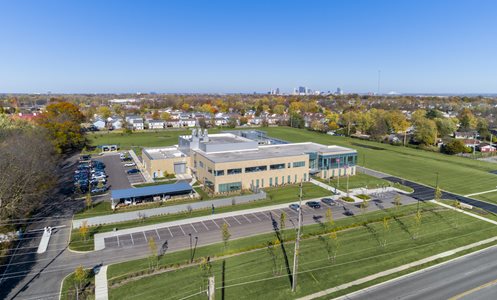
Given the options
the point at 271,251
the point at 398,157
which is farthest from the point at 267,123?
the point at 271,251

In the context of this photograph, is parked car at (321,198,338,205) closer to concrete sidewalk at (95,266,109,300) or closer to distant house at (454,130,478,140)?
concrete sidewalk at (95,266,109,300)

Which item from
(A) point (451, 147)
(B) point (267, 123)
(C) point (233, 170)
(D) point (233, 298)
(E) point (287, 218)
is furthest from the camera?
(B) point (267, 123)

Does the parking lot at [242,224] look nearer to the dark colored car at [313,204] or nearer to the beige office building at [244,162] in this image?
the dark colored car at [313,204]

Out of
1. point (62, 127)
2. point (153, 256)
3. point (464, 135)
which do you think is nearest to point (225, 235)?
point (153, 256)

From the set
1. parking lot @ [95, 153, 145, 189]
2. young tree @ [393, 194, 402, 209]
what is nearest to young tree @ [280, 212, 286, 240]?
young tree @ [393, 194, 402, 209]

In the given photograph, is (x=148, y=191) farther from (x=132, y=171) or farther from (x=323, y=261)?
(x=323, y=261)

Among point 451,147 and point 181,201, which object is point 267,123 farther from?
point 181,201

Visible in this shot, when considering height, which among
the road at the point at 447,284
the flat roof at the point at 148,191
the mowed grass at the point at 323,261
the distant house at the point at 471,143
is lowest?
the road at the point at 447,284

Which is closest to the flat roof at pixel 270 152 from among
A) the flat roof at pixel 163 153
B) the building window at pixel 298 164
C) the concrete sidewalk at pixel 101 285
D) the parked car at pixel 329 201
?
the building window at pixel 298 164
